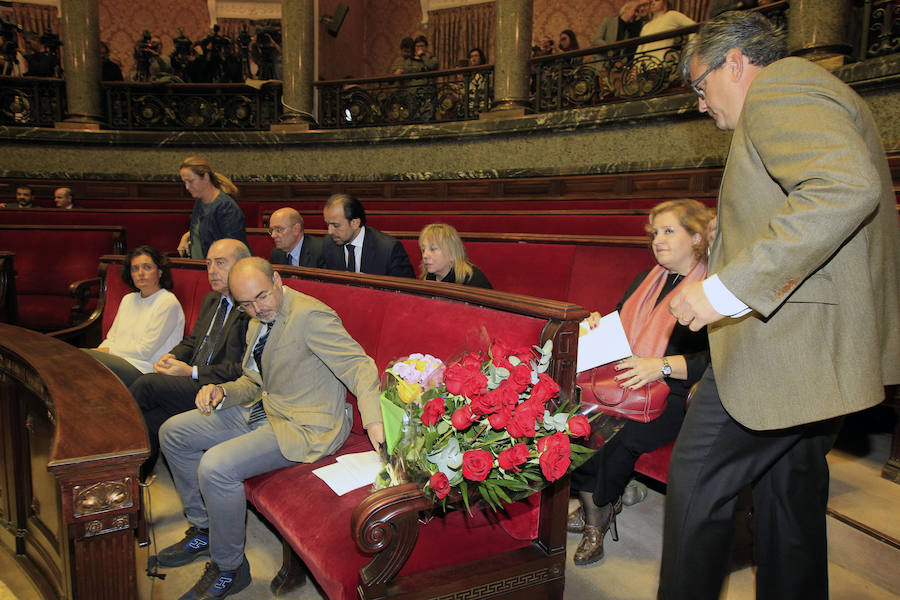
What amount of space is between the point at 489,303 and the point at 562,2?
9907 mm

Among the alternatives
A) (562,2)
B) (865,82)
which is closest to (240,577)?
(865,82)

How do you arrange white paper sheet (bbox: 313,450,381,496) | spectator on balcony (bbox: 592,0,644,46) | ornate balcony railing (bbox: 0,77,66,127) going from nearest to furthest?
1. white paper sheet (bbox: 313,450,381,496)
2. spectator on balcony (bbox: 592,0,644,46)
3. ornate balcony railing (bbox: 0,77,66,127)

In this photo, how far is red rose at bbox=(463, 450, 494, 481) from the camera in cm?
113

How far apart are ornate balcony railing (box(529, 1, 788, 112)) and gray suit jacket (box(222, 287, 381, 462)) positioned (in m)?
4.06

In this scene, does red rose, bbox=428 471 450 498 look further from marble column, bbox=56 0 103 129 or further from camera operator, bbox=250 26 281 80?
camera operator, bbox=250 26 281 80

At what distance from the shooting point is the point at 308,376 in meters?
2.08

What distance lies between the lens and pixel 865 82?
12.2ft

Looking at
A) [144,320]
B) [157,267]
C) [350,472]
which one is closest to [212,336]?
[144,320]

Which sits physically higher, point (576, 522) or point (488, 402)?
point (488, 402)

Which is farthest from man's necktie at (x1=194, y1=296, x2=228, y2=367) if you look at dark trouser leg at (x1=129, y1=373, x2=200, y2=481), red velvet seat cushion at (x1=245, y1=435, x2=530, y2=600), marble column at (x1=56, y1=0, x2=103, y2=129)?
marble column at (x1=56, y1=0, x2=103, y2=129)

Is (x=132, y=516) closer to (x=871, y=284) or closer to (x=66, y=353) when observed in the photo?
(x=66, y=353)

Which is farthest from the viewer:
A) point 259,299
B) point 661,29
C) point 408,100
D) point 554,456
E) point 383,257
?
point 408,100

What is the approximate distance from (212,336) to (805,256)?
8.48ft

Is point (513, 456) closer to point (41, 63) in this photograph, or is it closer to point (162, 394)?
point (162, 394)
